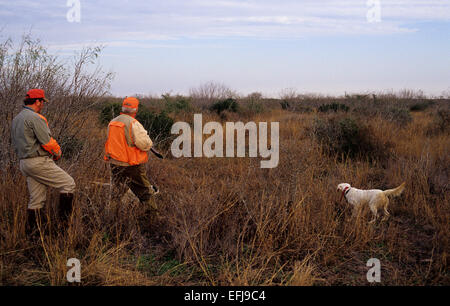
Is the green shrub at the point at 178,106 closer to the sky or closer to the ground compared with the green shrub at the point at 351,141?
closer to the sky

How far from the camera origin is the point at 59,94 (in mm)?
6270

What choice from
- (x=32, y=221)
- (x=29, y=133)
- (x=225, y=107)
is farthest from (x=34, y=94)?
(x=225, y=107)

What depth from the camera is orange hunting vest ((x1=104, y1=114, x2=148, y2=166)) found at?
15.2 ft

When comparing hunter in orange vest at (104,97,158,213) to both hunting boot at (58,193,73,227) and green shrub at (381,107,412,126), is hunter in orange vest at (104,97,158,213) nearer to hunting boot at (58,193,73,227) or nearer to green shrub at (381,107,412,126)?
hunting boot at (58,193,73,227)

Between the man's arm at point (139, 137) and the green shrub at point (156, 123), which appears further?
the green shrub at point (156, 123)

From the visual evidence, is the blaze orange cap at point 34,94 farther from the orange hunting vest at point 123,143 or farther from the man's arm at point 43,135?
the orange hunting vest at point 123,143

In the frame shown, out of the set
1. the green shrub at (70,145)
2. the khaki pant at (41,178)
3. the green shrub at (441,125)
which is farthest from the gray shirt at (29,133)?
the green shrub at (441,125)

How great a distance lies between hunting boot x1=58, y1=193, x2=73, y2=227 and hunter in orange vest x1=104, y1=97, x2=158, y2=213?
27.6 inches

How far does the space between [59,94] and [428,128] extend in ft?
36.5

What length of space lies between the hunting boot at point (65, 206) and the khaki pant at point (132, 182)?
0.70 meters

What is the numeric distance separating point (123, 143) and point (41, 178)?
1141 millimetres

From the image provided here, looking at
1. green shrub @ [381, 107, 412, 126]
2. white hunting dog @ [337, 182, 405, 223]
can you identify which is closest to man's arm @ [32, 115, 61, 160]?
white hunting dog @ [337, 182, 405, 223]

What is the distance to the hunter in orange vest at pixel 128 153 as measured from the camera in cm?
464
